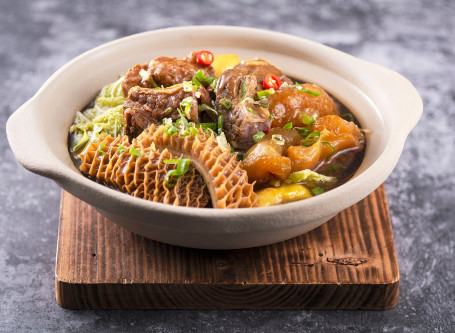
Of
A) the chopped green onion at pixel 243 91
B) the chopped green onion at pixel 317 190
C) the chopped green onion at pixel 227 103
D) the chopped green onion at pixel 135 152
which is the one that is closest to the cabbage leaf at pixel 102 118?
the chopped green onion at pixel 135 152

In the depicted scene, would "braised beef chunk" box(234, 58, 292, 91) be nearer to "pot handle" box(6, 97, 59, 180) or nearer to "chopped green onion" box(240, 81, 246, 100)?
"chopped green onion" box(240, 81, 246, 100)

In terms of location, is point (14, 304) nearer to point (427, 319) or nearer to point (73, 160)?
point (73, 160)

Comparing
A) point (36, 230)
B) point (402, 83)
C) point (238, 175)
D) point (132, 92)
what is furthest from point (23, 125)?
point (402, 83)

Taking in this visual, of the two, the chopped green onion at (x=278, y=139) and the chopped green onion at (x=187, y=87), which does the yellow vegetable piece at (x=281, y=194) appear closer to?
the chopped green onion at (x=278, y=139)

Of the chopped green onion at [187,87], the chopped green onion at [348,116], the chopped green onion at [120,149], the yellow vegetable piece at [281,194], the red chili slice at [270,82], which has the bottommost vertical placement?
the chopped green onion at [348,116]

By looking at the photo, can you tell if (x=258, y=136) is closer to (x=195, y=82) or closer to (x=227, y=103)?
(x=227, y=103)

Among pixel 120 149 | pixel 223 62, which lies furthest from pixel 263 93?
pixel 120 149

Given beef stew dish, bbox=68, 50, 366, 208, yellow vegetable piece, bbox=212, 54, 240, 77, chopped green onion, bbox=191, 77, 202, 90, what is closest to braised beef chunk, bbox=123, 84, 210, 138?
beef stew dish, bbox=68, 50, 366, 208
